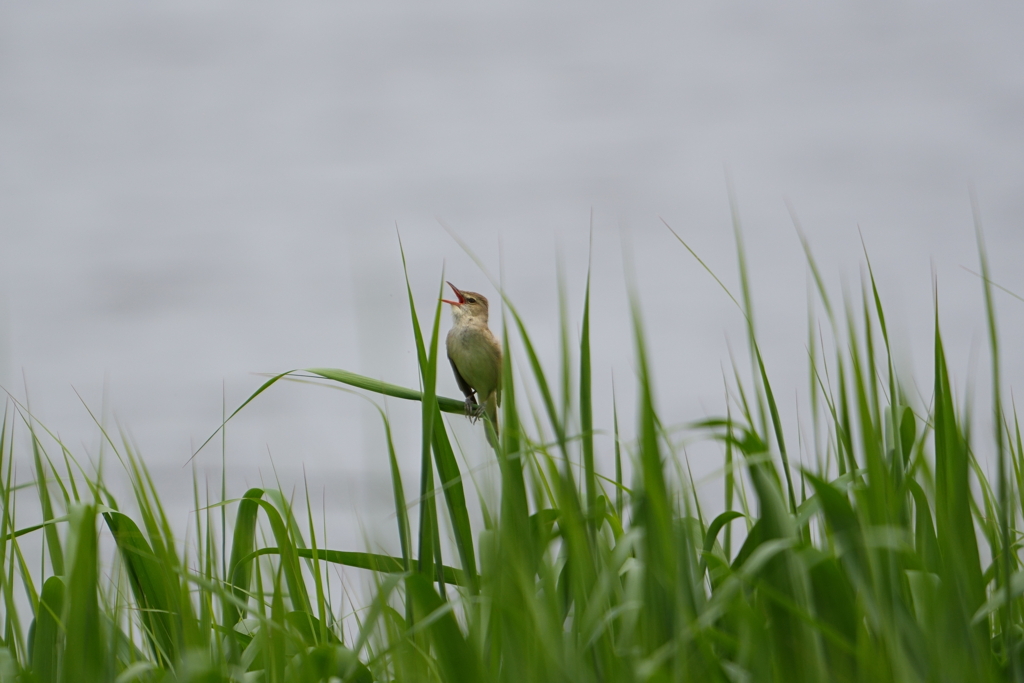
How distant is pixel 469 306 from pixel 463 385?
0.51 metres

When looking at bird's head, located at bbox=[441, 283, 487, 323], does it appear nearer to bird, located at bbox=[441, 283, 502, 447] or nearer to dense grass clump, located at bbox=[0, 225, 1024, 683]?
bird, located at bbox=[441, 283, 502, 447]

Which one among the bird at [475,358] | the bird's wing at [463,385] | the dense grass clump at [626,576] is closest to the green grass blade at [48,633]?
the dense grass clump at [626,576]

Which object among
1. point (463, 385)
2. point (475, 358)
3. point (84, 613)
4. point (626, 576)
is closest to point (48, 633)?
point (84, 613)

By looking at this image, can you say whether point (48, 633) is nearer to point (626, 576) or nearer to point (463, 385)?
point (626, 576)

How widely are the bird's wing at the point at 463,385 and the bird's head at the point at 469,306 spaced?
0.30 meters

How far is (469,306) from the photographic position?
521cm

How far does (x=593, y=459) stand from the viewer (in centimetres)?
146

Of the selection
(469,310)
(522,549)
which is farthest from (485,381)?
(522,549)

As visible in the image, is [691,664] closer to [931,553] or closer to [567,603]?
[567,603]

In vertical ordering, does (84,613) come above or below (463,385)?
above

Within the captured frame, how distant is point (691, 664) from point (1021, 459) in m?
0.95

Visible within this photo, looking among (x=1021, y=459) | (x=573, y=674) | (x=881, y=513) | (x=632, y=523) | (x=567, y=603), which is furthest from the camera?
(x=1021, y=459)

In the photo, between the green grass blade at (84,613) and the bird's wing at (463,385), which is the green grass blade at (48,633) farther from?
the bird's wing at (463,385)

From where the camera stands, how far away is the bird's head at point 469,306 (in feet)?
16.9
